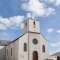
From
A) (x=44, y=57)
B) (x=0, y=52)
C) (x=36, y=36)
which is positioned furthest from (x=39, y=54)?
(x=0, y=52)

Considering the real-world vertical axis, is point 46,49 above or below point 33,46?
below

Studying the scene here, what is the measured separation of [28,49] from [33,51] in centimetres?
145

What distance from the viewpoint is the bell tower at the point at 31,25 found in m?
40.7

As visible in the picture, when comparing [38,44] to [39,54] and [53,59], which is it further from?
[53,59]

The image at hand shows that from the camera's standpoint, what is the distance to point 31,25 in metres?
40.9

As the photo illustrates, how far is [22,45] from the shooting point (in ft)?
126

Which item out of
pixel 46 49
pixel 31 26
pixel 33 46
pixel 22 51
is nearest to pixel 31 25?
pixel 31 26

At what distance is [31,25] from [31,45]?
5.09 meters

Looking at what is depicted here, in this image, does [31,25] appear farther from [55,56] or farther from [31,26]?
[55,56]

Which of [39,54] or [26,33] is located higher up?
[26,33]

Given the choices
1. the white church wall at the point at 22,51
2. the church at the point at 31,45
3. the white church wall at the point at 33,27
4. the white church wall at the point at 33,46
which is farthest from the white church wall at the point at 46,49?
the white church wall at the point at 22,51

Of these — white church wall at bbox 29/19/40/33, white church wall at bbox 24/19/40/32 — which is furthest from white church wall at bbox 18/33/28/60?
white church wall at bbox 29/19/40/33

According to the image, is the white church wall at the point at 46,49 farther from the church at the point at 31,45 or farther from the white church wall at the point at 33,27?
the white church wall at the point at 33,27

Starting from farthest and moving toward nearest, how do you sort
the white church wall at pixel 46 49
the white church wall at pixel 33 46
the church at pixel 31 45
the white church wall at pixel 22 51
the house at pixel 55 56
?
the house at pixel 55 56 → the white church wall at pixel 46 49 → the white church wall at pixel 33 46 → the church at pixel 31 45 → the white church wall at pixel 22 51
